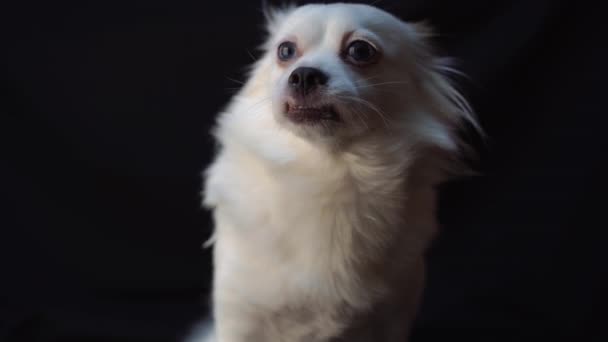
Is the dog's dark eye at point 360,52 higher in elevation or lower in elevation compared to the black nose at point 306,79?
higher

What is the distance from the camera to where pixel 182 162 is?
1.91 m

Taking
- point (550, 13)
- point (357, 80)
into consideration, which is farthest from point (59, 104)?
point (550, 13)

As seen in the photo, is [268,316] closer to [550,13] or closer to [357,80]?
[357,80]

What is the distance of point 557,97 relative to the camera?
6.06ft

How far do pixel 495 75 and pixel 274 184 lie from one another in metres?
0.89

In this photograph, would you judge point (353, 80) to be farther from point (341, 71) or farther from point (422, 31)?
point (422, 31)

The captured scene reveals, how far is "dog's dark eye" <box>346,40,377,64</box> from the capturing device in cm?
122

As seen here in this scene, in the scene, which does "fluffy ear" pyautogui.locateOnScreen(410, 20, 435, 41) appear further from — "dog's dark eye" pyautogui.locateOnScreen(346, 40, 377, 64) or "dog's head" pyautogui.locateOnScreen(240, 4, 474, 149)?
"dog's dark eye" pyautogui.locateOnScreen(346, 40, 377, 64)

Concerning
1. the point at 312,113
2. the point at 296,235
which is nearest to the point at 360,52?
the point at 312,113

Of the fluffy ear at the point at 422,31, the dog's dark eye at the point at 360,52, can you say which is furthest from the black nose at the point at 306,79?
the fluffy ear at the point at 422,31

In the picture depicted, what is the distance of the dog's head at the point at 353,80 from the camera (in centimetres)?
114

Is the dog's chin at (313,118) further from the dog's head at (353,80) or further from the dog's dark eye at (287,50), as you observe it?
the dog's dark eye at (287,50)

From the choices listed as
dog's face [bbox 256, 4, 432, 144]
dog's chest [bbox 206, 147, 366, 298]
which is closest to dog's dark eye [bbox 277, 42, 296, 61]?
dog's face [bbox 256, 4, 432, 144]

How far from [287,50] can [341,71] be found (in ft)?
0.49
